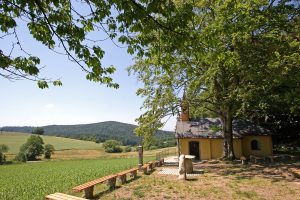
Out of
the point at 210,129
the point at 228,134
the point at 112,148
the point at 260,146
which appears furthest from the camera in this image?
the point at 112,148

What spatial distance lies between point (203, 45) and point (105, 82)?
8.67 feet

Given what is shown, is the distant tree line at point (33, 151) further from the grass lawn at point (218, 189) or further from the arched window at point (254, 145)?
the grass lawn at point (218, 189)

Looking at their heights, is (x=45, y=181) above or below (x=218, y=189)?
below

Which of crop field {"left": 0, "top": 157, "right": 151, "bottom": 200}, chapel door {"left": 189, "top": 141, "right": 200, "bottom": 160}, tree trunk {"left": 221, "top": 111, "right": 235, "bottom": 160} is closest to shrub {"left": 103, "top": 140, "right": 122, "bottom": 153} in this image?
crop field {"left": 0, "top": 157, "right": 151, "bottom": 200}

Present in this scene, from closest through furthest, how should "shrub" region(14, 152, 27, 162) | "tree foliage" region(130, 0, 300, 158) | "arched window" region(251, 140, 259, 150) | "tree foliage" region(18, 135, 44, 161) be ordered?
"tree foliage" region(130, 0, 300, 158), "arched window" region(251, 140, 259, 150), "shrub" region(14, 152, 27, 162), "tree foliage" region(18, 135, 44, 161)

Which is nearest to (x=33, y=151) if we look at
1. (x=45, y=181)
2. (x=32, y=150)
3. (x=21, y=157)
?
(x=32, y=150)

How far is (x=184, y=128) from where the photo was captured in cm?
3114

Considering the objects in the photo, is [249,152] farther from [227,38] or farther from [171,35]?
[171,35]

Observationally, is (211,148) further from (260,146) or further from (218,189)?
(218,189)

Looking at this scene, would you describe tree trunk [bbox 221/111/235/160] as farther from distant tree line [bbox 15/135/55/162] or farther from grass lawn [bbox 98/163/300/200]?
distant tree line [bbox 15/135/55/162]

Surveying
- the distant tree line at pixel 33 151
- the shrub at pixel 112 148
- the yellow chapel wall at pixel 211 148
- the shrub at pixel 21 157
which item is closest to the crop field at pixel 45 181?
the yellow chapel wall at pixel 211 148

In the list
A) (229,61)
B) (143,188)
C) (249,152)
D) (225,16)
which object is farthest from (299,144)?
(229,61)

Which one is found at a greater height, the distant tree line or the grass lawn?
the distant tree line

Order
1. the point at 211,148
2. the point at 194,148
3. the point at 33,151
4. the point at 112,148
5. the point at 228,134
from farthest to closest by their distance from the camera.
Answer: the point at 112,148 < the point at 33,151 < the point at 194,148 < the point at 211,148 < the point at 228,134
